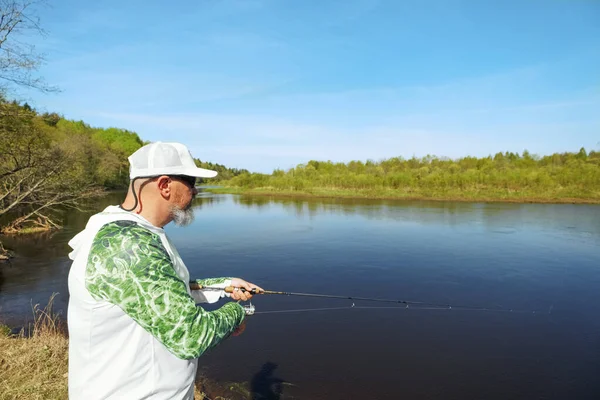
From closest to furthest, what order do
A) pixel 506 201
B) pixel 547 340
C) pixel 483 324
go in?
pixel 547 340
pixel 483 324
pixel 506 201

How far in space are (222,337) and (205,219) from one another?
951 inches

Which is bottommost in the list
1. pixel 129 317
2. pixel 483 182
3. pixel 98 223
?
pixel 129 317

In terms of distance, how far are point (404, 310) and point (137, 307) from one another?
853cm

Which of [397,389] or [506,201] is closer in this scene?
[397,389]

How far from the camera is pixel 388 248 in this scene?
49.0 feet

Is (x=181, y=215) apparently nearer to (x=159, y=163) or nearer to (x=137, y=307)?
(x=159, y=163)

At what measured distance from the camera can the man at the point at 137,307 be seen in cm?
127

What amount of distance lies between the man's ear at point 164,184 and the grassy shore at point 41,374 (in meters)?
3.45

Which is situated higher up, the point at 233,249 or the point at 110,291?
the point at 110,291

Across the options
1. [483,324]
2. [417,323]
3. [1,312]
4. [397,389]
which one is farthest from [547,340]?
[1,312]

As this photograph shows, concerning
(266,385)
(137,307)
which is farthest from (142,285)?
(266,385)

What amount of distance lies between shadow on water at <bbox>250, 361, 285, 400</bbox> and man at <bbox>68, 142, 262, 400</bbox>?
14.0ft

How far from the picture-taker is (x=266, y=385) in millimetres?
5605

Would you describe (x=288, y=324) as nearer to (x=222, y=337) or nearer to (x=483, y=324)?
(x=483, y=324)
